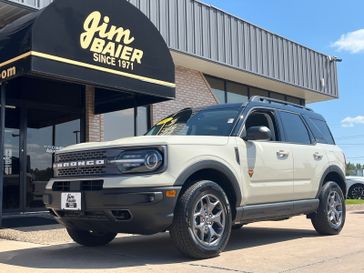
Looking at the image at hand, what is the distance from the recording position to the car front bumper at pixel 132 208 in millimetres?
5117

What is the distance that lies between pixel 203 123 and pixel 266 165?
3.19 ft

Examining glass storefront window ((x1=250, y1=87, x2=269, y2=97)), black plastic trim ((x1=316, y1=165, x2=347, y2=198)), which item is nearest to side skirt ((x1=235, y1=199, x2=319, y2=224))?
black plastic trim ((x1=316, y1=165, x2=347, y2=198))

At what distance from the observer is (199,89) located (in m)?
15.0

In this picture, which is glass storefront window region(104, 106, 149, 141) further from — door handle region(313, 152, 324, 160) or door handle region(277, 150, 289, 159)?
door handle region(277, 150, 289, 159)

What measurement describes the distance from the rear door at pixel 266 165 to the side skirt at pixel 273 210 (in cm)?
7

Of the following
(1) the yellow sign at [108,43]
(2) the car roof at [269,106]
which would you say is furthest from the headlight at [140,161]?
(1) the yellow sign at [108,43]

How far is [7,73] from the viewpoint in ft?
27.0

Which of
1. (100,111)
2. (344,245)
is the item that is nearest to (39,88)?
(100,111)

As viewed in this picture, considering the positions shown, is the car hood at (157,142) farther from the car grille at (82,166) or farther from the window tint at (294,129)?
the window tint at (294,129)

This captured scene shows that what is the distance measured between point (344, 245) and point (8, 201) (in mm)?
6923

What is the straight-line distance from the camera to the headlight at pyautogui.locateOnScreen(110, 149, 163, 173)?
5250 millimetres

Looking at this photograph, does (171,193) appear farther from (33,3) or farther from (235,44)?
(235,44)

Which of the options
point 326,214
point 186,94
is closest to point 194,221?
point 326,214

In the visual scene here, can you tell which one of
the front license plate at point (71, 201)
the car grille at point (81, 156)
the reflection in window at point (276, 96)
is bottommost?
the front license plate at point (71, 201)
